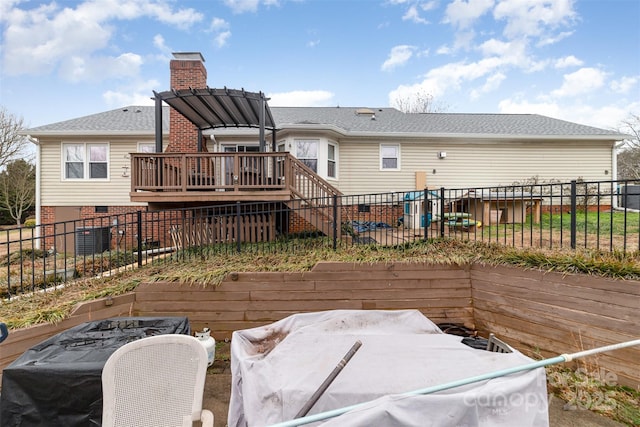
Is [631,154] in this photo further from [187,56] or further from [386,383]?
[386,383]

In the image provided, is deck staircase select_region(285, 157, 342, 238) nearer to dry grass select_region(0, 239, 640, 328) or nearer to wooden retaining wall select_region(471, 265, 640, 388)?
dry grass select_region(0, 239, 640, 328)

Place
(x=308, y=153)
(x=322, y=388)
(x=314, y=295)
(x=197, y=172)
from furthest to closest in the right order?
(x=308, y=153)
(x=197, y=172)
(x=314, y=295)
(x=322, y=388)

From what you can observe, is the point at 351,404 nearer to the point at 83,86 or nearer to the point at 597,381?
the point at 597,381

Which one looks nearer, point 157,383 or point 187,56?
point 157,383

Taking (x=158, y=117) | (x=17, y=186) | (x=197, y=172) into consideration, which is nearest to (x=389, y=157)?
(x=197, y=172)

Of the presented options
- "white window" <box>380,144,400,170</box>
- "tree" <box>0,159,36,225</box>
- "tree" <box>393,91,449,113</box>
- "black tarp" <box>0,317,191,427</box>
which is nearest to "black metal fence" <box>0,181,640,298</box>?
"black tarp" <box>0,317,191,427</box>

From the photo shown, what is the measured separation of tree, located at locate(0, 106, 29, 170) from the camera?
16328 millimetres

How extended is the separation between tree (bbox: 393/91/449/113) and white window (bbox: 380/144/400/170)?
56.0ft

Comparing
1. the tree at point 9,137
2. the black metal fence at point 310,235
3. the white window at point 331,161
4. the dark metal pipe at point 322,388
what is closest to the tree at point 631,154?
the black metal fence at point 310,235

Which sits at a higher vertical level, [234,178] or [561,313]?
[234,178]

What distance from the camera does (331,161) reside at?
9953mm

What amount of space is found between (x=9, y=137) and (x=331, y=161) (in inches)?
768

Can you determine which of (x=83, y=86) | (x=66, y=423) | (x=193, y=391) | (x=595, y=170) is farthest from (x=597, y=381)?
(x=83, y=86)

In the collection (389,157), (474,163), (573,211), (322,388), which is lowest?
(322,388)
